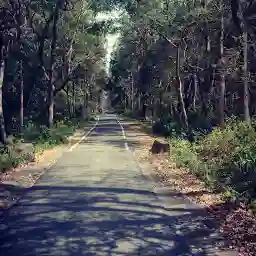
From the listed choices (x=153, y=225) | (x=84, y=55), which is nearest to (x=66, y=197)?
(x=153, y=225)

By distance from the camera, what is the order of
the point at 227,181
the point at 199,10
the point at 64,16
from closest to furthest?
the point at 227,181
the point at 199,10
the point at 64,16

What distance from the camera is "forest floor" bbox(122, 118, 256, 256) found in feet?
26.9

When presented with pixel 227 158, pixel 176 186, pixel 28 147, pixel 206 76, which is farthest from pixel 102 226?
pixel 206 76

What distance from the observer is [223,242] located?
26.7ft

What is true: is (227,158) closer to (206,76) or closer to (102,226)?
(102,226)

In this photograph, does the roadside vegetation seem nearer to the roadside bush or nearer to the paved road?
the paved road

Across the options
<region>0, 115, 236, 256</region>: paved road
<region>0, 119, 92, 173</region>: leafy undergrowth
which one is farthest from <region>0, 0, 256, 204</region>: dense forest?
<region>0, 115, 236, 256</region>: paved road

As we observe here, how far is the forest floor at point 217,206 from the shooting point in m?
8.20

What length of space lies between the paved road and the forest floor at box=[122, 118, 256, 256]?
35cm

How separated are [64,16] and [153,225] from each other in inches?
1243

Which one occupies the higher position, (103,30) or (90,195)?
(103,30)

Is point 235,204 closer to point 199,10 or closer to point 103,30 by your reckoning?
point 199,10

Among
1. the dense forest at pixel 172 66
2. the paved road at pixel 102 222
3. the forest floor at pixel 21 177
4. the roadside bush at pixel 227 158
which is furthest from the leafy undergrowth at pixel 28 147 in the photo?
the roadside bush at pixel 227 158

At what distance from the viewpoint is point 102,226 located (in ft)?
29.5
